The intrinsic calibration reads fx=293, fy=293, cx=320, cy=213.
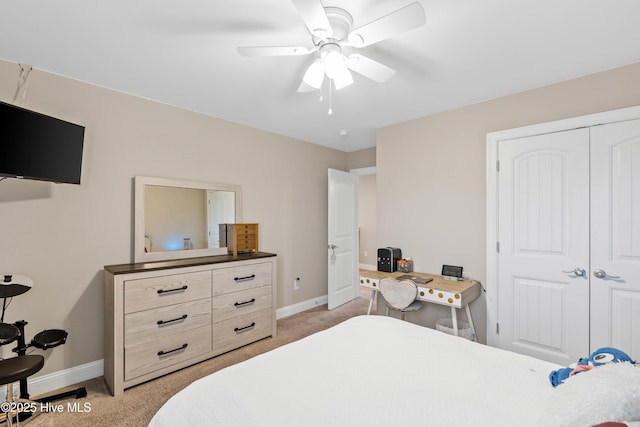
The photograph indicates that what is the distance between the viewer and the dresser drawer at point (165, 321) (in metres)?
2.26

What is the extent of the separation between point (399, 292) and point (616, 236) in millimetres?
1640

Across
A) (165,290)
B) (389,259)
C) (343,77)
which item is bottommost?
(165,290)

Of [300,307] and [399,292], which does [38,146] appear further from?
[300,307]

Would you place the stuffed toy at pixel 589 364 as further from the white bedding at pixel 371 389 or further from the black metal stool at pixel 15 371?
the black metal stool at pixel 15 371

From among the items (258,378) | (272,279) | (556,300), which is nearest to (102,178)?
(272,279)

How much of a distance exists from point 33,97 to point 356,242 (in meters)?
3.98

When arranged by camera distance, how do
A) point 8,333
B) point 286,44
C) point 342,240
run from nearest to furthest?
point 8,333, point 286,44, point 342,240

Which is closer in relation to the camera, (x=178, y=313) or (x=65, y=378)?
(x=65, y=378)

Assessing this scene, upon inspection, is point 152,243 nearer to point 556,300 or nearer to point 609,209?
point 556,300

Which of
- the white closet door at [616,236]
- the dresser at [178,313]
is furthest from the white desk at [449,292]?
the dresser at [178,313]

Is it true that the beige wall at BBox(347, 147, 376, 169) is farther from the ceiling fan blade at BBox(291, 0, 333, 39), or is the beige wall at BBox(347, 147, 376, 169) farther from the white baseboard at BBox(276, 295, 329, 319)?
the ceiling fan blade at BBox(291, 0, 333, 39)

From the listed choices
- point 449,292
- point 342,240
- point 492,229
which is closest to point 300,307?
point 342,240

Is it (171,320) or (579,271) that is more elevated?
(579,271)

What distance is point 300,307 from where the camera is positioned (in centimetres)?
407
